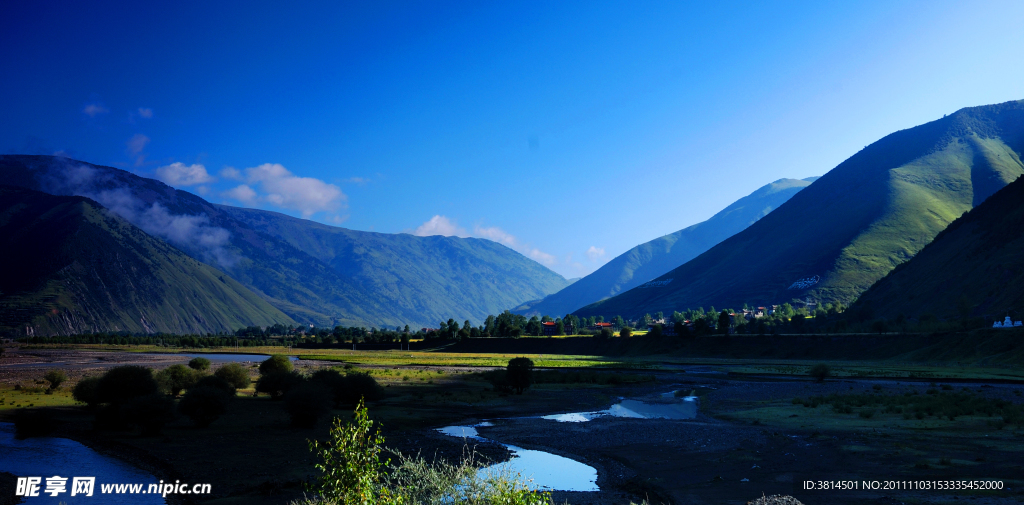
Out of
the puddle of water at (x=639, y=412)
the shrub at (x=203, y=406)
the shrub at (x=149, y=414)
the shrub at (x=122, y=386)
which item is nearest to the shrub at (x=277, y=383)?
the shrub at (x=122, y=386)

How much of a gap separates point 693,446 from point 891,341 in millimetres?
88000

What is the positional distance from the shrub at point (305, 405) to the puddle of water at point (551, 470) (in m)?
12.2

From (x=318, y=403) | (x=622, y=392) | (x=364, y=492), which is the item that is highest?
(x=364, y=492)

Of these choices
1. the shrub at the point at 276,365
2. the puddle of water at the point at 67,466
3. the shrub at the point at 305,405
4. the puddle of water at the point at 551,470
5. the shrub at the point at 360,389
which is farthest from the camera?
the shrub at the point at 276,365

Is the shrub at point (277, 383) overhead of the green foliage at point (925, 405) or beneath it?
overhead

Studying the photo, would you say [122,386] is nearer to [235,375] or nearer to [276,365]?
[235,375]

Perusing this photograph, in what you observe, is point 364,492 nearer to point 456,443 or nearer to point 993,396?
point 456,443

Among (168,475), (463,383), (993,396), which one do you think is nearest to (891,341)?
(993,396)

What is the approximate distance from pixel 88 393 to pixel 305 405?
60.5 feet

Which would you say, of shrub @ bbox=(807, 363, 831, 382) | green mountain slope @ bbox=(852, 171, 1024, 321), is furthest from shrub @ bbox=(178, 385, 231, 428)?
green mountain slope @ bbox=(852, 171, 1024, 321)

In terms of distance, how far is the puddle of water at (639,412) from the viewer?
4131 centimetres

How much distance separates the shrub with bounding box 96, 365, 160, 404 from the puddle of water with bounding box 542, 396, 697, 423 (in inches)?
1089

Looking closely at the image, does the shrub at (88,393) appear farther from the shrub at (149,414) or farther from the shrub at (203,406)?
the shrub at (149,414)

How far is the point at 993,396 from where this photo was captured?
42000 millimetres
